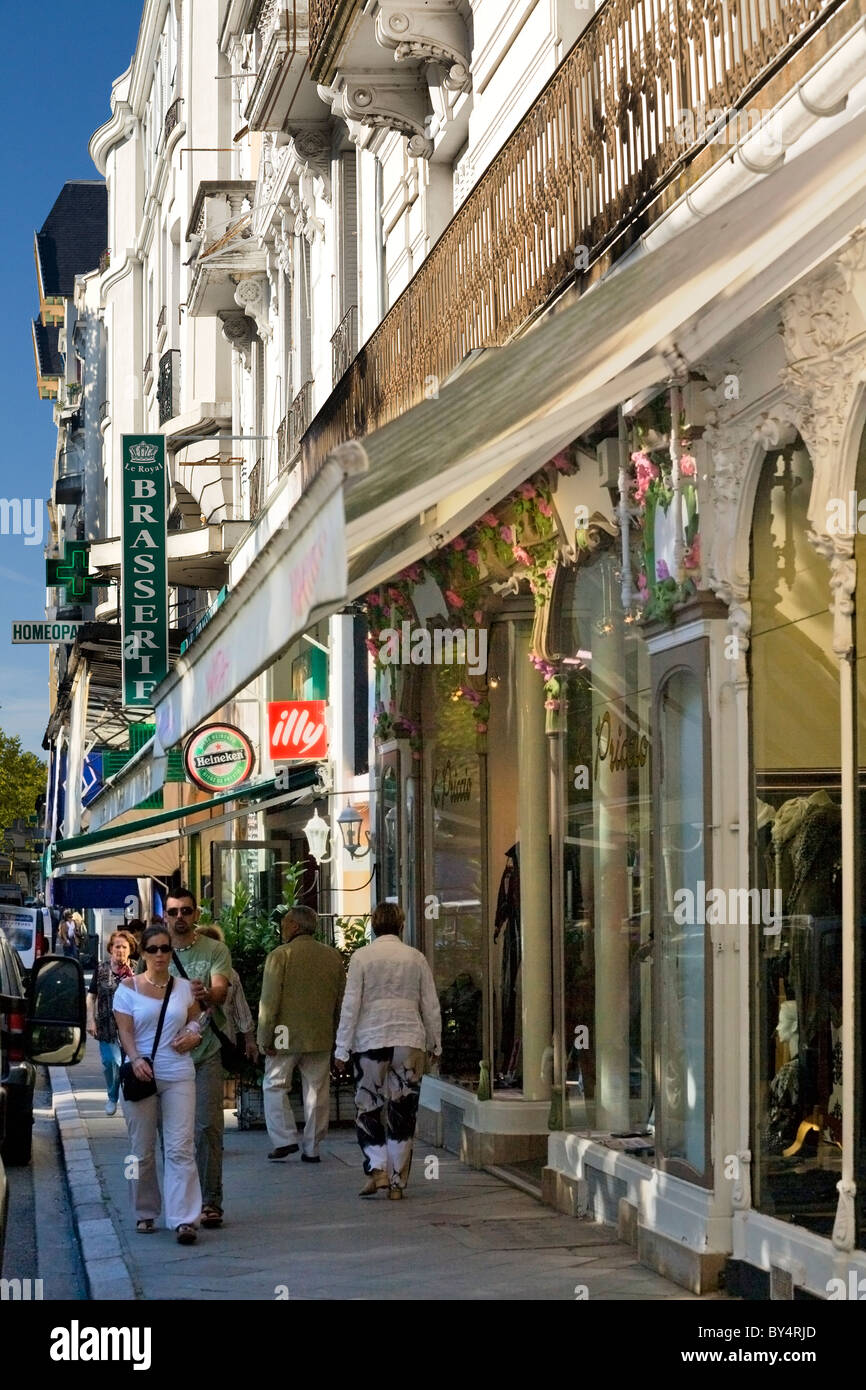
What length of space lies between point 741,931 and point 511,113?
7.93 meters

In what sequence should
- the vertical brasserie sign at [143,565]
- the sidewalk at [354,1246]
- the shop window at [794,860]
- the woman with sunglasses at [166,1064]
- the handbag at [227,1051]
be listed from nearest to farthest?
the shop window at [794,860]
the sidewalk at [354,1246]
the woman with sunglasses at [166,1064]
the handbag at [227,1051]
the vertical brasserie sign at [143,565]

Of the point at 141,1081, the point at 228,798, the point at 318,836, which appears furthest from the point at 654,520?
the point at 228,798

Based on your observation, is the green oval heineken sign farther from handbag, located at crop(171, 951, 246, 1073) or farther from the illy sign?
handbag, located at crop(171, 951, 246, 1073)

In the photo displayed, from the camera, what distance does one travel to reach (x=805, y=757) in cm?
886

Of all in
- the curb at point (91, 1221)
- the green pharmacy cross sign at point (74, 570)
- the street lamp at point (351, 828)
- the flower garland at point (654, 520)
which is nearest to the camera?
the flower garland at point (654, 520)

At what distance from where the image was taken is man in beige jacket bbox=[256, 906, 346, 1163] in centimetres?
1491

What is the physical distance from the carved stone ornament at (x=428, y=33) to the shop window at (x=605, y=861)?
5811mm

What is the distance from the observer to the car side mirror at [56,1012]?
741cm

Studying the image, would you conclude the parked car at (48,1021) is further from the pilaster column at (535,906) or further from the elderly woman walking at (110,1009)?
the elderly woman walking at (110,1009)

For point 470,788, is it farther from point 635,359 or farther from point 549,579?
point 635,359

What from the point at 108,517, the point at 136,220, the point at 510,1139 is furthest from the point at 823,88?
the point at 108,517

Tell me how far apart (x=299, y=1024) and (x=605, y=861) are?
3.64 m

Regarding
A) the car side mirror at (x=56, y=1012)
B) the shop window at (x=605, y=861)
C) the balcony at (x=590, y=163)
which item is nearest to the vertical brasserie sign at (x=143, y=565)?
the balcony at (x=590, y=163)

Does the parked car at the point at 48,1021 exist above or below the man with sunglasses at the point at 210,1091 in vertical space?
above
